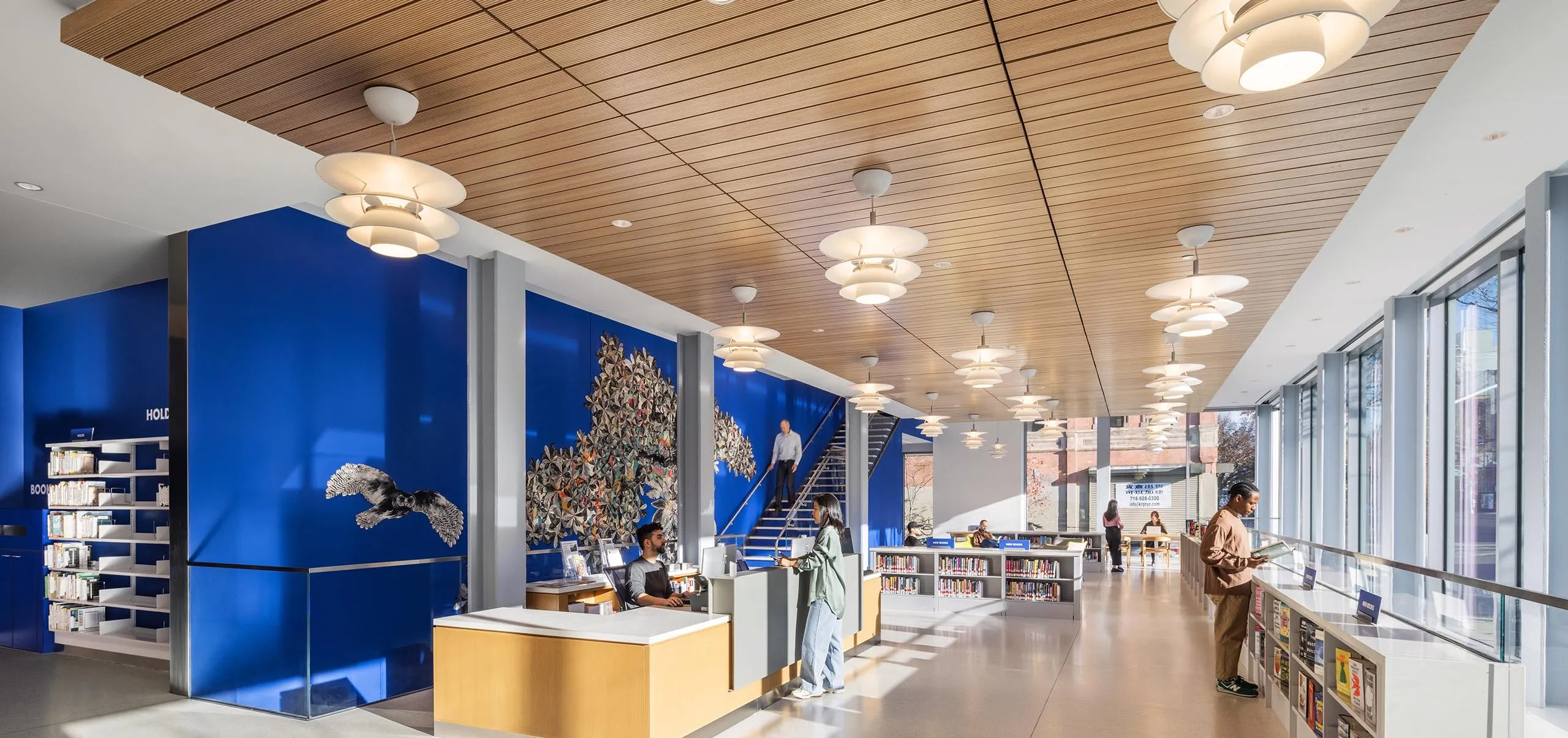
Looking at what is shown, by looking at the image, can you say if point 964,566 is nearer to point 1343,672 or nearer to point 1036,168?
point 1343,672

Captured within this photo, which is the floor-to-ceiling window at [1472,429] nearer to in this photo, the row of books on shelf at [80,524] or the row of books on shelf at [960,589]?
the row of books on shelf at [960,589]

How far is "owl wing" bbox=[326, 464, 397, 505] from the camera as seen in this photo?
284 inches

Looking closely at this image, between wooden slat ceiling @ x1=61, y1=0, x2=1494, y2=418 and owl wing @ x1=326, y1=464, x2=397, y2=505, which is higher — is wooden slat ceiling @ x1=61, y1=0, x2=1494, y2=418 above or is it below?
above

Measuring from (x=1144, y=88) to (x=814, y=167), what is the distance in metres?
1.69

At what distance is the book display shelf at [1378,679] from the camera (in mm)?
3742

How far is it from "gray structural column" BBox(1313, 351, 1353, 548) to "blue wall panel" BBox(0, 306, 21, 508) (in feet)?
56.9

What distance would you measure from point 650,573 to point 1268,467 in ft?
56.3

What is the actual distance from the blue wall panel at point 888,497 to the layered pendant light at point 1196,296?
15256 mm

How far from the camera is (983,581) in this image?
43.9ft

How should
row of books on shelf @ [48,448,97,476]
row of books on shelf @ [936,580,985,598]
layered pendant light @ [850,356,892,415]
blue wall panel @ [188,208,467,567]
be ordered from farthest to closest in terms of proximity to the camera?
1. row of books on shelf @ [936,580,985,598]
2. layered pendant light @ [850,356,892,415]
3. row of books on shelf @ [48,448,97,476]
4. blue wall panel @ [188,208,467,567]

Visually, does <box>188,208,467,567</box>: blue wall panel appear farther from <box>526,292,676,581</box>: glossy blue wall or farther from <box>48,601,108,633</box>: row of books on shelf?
<box>48,601,108,633</box>: row of books on shelf

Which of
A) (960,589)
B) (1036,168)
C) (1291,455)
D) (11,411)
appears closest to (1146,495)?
(1291,455)

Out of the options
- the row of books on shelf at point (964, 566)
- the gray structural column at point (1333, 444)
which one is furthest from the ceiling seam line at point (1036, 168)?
the gray structural column at point (1333, 444)

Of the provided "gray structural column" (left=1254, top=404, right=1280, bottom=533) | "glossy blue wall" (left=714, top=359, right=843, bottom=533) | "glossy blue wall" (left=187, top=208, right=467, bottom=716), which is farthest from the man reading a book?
"gray structural column" (left=1254, top=404, right=1280, bottom=533)
